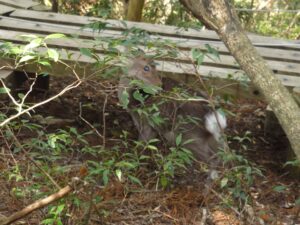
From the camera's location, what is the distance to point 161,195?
4.48 m

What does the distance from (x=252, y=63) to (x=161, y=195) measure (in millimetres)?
1856

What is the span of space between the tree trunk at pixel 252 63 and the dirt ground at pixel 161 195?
76cm

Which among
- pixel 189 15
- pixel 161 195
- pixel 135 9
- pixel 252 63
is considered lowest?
pixel 161 195

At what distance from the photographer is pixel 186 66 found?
5.38m

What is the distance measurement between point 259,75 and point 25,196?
1.80 m

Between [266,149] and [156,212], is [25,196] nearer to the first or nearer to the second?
[156,212]

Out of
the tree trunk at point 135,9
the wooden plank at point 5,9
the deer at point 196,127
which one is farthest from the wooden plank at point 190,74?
the tree trunk at point 135,9

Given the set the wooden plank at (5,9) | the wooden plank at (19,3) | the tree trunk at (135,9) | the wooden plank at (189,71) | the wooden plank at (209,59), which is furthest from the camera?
the tree trunk at (135,9)

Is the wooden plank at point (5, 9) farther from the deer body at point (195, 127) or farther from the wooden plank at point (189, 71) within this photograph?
the deer body at point (195, 127)

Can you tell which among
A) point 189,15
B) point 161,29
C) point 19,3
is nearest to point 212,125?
point 161,29

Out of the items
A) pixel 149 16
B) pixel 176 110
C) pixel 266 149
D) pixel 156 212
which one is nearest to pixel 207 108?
pixel 176 110

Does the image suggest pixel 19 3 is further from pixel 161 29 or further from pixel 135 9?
pixel 161 29

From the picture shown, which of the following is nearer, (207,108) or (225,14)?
(225,14)

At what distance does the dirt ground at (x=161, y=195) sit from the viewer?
12.1ft
